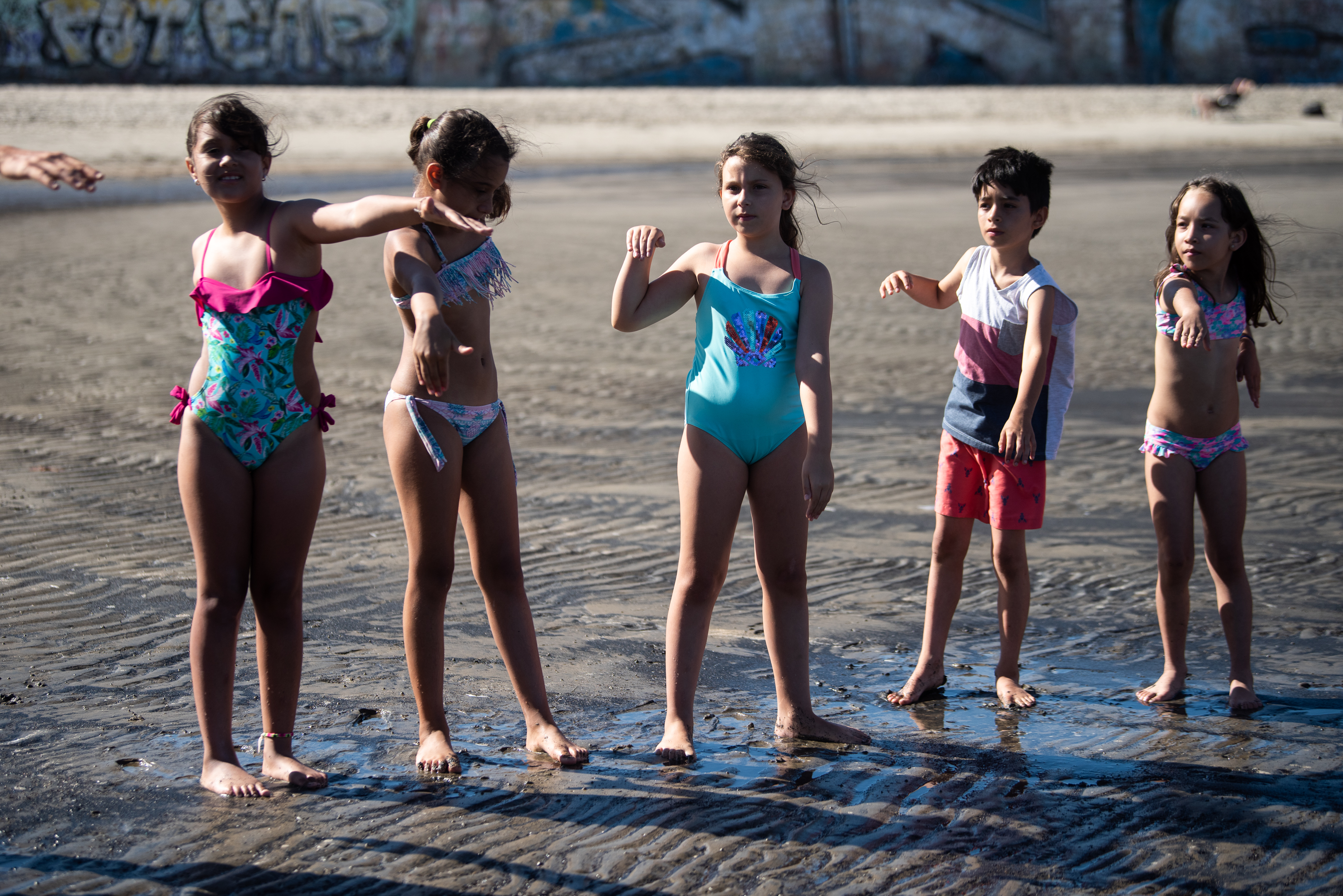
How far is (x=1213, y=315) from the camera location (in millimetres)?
4184

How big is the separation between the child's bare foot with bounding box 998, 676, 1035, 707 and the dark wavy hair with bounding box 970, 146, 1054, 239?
55.6 inches

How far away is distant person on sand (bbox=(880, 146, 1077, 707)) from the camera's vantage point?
4020mm

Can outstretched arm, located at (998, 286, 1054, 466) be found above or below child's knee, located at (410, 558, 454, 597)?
above

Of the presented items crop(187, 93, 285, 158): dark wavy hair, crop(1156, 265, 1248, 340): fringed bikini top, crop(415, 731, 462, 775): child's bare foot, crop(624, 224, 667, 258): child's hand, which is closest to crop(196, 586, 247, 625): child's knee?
crop(415, 731, 462, 775): child's bare foot

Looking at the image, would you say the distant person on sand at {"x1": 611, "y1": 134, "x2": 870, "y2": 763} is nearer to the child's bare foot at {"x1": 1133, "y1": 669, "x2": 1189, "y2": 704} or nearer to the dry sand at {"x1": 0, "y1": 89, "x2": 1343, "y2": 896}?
the dry sand at {"x1": 0, "y1": 89, "x2": 1343, "y2": 896}

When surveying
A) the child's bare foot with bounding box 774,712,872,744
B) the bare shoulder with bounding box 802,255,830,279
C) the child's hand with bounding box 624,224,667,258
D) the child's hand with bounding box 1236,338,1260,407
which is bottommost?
the child's bare foot with bounding box 774,712,872,744

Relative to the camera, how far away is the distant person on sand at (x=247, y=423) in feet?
11.0

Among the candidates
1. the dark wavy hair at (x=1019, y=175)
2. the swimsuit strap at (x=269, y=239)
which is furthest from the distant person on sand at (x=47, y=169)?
the dark wavy hair at (x=1019, y=175)

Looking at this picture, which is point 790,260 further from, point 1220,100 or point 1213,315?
point 1220,100

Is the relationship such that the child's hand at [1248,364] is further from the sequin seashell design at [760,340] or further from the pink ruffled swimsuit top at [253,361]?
the pink ruffled swimsuit top at [253,361]

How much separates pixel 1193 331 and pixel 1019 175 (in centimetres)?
71

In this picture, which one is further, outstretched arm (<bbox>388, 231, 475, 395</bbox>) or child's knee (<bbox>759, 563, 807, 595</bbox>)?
child's knee (<bbox>759, 563, 807, 595</bbox>)

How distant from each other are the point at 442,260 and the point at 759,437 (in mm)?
1001

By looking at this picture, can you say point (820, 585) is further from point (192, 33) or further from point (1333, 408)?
point (192, 33)
